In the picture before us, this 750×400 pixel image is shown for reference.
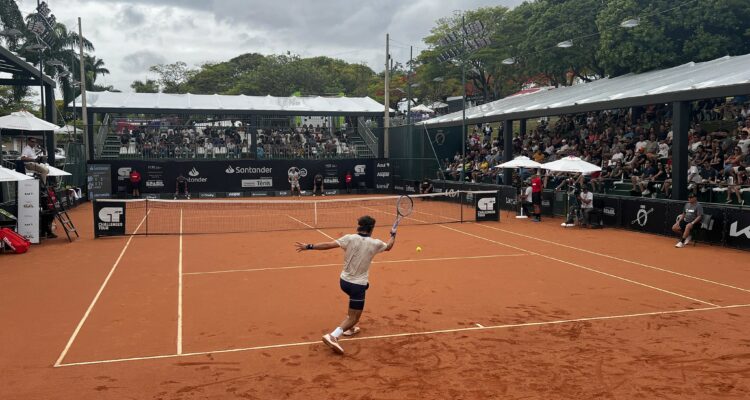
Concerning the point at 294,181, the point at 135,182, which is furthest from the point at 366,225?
the point at 135,182

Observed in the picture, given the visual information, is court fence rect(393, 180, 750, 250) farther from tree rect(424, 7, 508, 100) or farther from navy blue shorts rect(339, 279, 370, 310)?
tree rect(424, 7, 508, 100)

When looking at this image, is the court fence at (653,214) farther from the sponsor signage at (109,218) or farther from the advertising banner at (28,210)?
the advertising banner at (28,210)

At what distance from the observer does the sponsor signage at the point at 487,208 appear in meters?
22.9

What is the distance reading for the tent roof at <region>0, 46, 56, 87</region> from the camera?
70.2 feet

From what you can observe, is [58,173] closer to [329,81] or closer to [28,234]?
[28,234]

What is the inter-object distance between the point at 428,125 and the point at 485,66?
531 inches

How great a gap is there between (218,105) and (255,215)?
17.2 m

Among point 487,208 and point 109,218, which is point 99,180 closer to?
point 109,218

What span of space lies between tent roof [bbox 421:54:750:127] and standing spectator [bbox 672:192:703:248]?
411 cm

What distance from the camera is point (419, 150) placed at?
124ft

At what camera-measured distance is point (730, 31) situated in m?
32.8

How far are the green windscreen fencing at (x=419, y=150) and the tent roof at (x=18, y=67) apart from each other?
20.5 metres

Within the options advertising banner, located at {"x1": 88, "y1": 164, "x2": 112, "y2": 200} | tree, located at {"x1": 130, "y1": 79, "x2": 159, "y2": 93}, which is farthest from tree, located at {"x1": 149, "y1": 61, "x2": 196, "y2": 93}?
advertising banner, located at {"x1": 88, "y1": 164, "x2": 112, "y2": 200}

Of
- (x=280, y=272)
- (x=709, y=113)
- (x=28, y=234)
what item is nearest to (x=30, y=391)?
(x=280, y=272)
